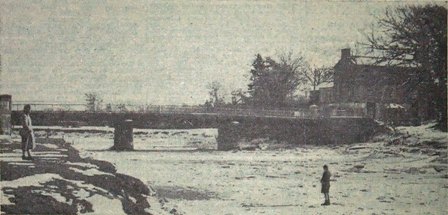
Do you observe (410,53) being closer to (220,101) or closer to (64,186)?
(220,101)

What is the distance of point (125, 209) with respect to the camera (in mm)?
3301

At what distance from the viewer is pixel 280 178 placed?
4.20 meters

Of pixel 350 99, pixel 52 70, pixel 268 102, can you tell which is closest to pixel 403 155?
pixel 350 99

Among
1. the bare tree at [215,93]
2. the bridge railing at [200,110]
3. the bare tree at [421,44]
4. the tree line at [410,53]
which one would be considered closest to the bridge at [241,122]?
the bridge railing at [200,110]

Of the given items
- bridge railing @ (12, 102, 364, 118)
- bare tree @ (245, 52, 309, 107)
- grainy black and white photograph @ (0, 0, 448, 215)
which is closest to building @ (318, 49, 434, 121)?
grainy black and white photograph @ (0, 0, 448, 215)

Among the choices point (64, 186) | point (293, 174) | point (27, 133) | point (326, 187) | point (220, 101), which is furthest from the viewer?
point (220, 101)

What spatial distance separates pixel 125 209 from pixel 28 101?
972 mm

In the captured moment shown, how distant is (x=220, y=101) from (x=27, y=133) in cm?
177

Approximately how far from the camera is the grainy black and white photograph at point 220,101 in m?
3.32

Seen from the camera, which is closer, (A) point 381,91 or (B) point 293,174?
(B) point 293,174

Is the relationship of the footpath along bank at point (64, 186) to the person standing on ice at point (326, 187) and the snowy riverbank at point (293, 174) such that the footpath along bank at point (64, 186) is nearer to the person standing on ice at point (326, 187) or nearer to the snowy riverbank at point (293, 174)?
the snowy riverbank at point (293, 174)

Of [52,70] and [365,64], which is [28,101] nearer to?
[52,70]

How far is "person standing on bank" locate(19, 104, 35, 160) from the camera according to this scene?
129 inches

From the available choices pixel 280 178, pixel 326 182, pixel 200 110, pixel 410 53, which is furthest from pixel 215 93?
pixel 410 53
